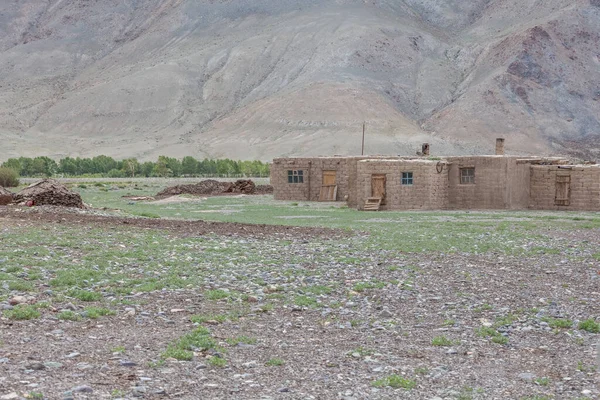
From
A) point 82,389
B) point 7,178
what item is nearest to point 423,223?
point 82,389

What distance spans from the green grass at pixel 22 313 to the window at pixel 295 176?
36558mm

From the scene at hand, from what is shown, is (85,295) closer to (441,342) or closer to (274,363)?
(274,363)

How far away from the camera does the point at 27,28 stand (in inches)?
6757

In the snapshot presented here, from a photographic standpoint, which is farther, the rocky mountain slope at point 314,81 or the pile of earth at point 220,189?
the rocky mountain slope at point 314,81

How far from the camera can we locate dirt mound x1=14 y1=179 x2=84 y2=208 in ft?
102

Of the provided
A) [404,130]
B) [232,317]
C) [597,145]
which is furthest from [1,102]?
[232,317]

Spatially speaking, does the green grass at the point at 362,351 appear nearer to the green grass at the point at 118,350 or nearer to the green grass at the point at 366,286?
the green grass at the point at 118,350

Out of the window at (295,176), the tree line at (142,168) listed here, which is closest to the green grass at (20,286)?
the window at (295,176)

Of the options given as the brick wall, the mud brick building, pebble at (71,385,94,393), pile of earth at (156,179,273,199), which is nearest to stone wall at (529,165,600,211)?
the mud brick building

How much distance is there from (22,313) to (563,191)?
32742 millimetres

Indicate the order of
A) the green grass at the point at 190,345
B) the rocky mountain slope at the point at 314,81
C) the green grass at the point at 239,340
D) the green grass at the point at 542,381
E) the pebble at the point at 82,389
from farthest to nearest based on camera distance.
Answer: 1. the rocky mountain slope at the point at 314,81
2. the green grass at the point at 239,340
3. the green grass at the point at 190,345
4. the green grass at the point at 542,381
5. the pebble at the point at 82,389

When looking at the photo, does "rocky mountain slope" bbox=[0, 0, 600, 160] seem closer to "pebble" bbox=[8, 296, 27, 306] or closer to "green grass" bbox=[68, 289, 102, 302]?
"green grass" bbox=[68, 289, 102, 302]

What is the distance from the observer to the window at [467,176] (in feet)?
133

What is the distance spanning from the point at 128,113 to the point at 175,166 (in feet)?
117
